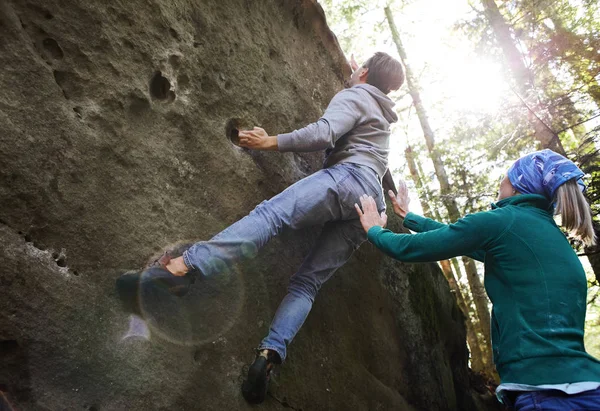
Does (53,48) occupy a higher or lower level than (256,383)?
higher

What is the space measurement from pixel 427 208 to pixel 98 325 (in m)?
11.0

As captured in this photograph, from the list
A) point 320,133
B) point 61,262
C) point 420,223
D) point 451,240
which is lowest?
point 451,240

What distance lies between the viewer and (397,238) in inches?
114

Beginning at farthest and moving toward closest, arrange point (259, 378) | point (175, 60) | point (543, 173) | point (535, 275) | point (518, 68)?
1. point (518, 68)
2. point (175, 60)
3. point (259, 378)
4. point (543, 173)
5. point (535, 275)

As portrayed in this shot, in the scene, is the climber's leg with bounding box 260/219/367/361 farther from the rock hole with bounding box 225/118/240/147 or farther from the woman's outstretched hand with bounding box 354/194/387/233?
the rock hole with bounding box 225/118/240/147

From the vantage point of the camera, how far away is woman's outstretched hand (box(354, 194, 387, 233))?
326 cm

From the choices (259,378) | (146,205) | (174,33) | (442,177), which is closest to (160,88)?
(174,33)

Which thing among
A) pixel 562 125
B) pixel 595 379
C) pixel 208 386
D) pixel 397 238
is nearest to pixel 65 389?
pixel 208 386

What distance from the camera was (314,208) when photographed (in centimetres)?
331

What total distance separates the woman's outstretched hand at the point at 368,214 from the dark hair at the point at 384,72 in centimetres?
134

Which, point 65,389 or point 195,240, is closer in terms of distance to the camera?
point 65,389

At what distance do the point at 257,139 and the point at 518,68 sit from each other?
7.19 meters

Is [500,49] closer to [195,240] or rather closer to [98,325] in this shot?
[195,240]

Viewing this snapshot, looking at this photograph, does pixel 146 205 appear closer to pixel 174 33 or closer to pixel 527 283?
pixel 174 33
